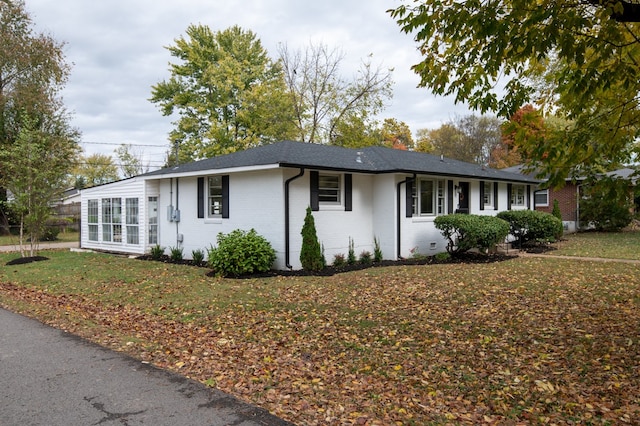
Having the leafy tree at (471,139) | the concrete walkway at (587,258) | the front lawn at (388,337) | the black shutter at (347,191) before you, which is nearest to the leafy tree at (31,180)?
the front lawn at (388,337)

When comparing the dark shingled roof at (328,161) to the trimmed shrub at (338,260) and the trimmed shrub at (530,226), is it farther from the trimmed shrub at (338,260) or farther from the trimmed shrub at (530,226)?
the trimmed shrub at (338,260)

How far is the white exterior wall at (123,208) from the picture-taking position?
1536 centimetres

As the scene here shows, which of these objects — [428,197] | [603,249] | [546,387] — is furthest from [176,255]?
[603,249]

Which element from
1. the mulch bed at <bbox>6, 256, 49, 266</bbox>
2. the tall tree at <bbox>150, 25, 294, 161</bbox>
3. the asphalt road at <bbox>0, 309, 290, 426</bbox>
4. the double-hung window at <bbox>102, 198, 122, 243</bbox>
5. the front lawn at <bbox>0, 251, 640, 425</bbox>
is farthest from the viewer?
the tall tree at <bbox>150, 25, 294, 161</bbox>

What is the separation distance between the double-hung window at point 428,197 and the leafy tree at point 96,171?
4120 centimetres

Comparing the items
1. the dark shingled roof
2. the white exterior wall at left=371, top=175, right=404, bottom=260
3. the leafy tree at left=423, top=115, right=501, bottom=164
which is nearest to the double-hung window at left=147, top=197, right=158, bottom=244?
the dark shingled roof

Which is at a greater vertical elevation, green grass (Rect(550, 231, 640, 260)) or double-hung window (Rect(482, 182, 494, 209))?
double-hung window (Rect(482, 182, 494, 209))

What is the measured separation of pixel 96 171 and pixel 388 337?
49.3m

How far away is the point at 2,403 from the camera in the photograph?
3.82 meters

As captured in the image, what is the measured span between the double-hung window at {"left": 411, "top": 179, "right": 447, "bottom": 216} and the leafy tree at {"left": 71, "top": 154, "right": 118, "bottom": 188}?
41195mm

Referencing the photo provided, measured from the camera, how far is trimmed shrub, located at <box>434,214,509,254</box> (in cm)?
1281

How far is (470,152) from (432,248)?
29.6m

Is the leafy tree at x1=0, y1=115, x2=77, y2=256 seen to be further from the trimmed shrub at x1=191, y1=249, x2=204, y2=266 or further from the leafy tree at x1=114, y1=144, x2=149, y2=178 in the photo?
the leafy tree at x1=114, y1=144, x2=149, y2=178

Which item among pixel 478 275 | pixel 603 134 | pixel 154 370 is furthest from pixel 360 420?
pixel 478 275
